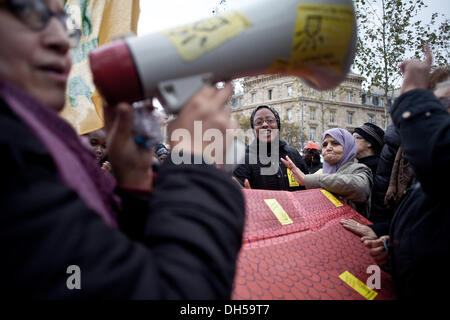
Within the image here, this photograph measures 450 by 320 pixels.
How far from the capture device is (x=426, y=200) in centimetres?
118

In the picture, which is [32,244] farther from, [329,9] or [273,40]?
[329,9]

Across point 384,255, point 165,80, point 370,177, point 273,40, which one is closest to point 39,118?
point 165,80

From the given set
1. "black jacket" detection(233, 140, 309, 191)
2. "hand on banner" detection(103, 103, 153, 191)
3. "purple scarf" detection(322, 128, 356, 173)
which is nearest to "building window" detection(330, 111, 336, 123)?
"purple scarf" detection(322, 128, 356, 173)

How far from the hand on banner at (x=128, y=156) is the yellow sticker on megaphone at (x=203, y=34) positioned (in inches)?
10.1

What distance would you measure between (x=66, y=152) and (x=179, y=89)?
1.23 feet

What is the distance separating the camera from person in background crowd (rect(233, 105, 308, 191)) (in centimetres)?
332

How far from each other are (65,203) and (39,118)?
25cm

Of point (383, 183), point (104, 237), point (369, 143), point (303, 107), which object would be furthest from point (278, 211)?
point (303, 107)

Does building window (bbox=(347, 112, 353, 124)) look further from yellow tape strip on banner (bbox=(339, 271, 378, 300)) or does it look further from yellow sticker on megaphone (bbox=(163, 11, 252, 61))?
yellow sticker on megaphone (bbox=(163, 11, 252, 61))

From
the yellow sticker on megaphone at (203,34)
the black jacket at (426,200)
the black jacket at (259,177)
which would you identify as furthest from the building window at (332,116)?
the yellow sticker on megaphone at (203,34)

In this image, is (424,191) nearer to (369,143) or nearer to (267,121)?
(267,121)

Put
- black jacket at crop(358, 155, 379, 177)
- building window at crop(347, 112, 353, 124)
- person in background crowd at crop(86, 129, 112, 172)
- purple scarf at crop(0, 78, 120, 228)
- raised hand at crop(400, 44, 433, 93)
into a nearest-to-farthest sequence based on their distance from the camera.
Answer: purple scarf at crop(0, 78, 120, 228)
raised hand at crop(400, 44, 433, 93)
person in background crowd at crop(86, 129, 112, 172)
black jacket at crop(358, 155, 379, 177)
building window at crop(347, 112, 353, 124)

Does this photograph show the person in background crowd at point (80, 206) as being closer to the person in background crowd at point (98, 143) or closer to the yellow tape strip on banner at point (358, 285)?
the yellow tape strip on banner at point (358, 285)

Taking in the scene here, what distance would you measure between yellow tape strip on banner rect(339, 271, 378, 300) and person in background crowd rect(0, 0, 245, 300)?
1045 millimetres
